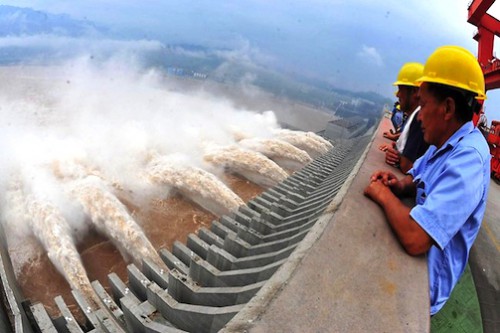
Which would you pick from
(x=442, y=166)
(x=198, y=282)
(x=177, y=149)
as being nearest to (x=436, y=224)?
(x=442, y=166)

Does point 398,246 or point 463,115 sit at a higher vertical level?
point 463,115

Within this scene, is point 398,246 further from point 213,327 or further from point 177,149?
point 177,149

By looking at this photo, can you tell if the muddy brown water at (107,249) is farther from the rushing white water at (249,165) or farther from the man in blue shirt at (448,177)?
the man in blue shirt at (448,177)

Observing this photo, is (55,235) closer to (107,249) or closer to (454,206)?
(107,249)

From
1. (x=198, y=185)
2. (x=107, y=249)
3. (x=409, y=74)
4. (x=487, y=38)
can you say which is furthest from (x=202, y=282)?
(x=487, y=38)

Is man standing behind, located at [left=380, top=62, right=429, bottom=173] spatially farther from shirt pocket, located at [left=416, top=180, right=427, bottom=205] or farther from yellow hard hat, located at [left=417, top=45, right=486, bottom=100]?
yellow hard hat, located at [left=417, top=45, right=486, bottom=100]

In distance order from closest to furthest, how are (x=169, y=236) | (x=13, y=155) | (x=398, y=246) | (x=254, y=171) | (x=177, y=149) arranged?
(x=398, y=246), (x=169, y=236), (x=13, y=155), (x=254, y=171), (x=177, y=149)
